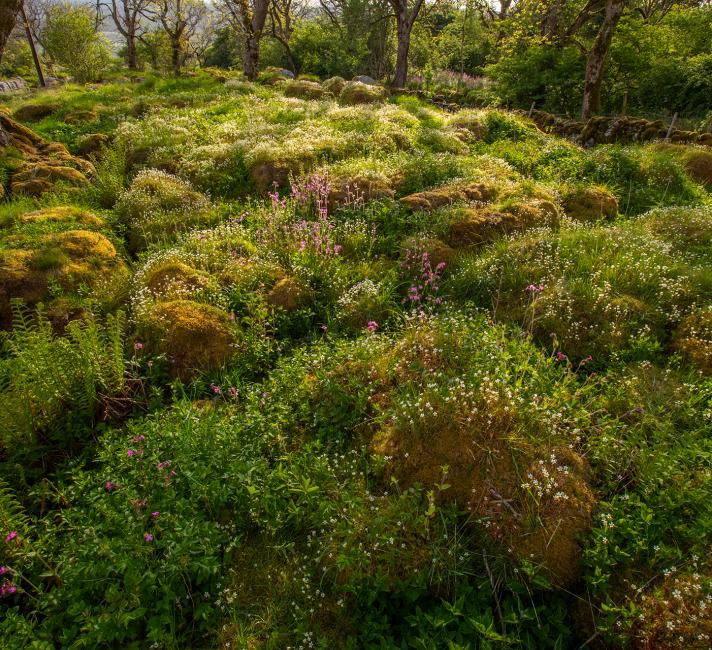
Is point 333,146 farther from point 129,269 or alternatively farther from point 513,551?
point 513,551

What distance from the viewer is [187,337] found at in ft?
17.3

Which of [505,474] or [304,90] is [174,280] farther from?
[304,90]

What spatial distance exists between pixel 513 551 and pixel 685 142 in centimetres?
1516

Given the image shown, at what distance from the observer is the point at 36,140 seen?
12.8 m

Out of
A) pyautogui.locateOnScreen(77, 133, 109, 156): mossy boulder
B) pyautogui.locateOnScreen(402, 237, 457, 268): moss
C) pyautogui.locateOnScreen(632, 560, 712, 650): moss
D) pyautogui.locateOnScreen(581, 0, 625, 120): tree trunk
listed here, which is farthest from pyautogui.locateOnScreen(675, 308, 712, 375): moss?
pyautogui.locateOnScreen(581, 0, 625, 120): tree trunk

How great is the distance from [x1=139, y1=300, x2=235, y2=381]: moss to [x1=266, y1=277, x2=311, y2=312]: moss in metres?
0.82

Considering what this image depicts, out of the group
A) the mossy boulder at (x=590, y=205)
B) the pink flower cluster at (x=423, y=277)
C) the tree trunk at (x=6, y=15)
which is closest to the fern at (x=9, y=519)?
the pink flower cluster at (x=423, y=277)

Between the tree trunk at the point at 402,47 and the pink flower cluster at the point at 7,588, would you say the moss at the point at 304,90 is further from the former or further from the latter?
the pink flower cluster at the point at 7,588

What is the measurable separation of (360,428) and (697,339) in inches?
152

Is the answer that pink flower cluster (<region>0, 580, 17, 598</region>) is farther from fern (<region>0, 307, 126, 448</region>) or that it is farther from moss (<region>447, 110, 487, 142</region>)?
moss (<region>447, 110, 487, 142</region>)

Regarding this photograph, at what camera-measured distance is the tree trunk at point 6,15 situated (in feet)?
33.8

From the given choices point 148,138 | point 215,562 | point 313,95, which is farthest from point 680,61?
point 215,562

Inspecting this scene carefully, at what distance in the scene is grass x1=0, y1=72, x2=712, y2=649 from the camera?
3078 millimetres

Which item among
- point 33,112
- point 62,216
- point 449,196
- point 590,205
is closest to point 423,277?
point 449,196
